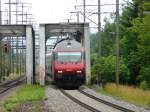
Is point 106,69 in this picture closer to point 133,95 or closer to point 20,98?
point 133,95

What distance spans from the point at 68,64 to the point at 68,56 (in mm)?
726

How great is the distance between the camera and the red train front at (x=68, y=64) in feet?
141

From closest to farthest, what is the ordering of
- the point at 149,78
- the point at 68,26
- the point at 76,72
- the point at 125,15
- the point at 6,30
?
the point at 76,72 < the point at 149,78 < the point at 68,26 < the point at 6,30 < the point at 125,15

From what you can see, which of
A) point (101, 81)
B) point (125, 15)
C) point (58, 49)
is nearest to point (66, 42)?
point (58, 49)

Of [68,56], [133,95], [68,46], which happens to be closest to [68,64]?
[68,56]

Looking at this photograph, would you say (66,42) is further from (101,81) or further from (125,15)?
(125,15)

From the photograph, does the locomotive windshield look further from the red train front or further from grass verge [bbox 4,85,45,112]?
grass verge [bbox 4,85,45,112]

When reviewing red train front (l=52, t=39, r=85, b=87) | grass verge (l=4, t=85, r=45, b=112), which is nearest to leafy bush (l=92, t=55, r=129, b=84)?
red train front (l=52, t=39, r=85, b=87)

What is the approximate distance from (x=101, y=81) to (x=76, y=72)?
19.9 ft

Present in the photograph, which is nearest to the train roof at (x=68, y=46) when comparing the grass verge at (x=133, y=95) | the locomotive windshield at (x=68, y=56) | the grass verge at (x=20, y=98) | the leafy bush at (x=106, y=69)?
the locomotive windshield at (x=68, y=56)

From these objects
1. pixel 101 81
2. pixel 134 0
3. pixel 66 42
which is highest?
pixel 134 0

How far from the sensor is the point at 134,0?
5525cm

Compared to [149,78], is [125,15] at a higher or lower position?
higher

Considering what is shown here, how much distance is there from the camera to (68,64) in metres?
43.3
